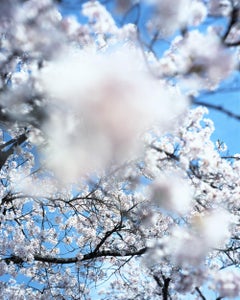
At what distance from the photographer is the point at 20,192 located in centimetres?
791

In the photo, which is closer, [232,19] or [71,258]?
[232,19]

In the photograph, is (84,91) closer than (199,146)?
Yes

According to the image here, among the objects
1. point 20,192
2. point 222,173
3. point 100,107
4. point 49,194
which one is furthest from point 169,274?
point 100,107

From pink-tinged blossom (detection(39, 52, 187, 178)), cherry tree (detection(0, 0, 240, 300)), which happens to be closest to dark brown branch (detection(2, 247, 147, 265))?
cherry tree (detection(0, 0, 240, 300))

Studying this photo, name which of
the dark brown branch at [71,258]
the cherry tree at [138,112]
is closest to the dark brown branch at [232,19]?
the cherry tree at [138,112]

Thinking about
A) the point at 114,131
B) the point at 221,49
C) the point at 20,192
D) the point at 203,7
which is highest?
the point at 20,192

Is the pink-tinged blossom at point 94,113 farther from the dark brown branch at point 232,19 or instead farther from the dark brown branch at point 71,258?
the dark brown branch at point 71,258

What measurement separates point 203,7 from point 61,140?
192cm

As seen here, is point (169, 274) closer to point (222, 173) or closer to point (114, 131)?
point (222, 173)

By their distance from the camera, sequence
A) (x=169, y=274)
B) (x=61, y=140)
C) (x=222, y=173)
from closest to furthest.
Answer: (x=61, y=140)
(x=222, y=173)
(x=169, y=274)

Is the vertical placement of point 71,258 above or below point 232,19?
above

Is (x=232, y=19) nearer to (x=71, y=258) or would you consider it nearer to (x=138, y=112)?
(x=138, y=112)

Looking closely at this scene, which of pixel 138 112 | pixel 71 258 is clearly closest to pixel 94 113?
pixel 138 112

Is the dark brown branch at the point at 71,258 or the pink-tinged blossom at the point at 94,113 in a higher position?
the dark brown branch at the point at 71,258
